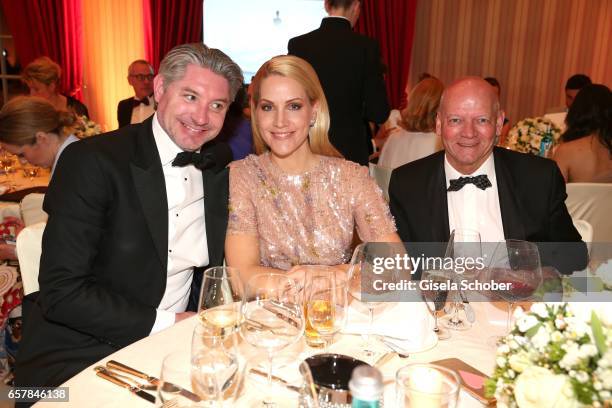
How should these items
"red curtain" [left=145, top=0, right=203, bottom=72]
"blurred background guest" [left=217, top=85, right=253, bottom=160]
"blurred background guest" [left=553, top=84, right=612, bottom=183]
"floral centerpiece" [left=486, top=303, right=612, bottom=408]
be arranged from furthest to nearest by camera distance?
1. "red curtain" [left=145, top=0, right=203, bottom=72]
2. "blurred background guest" [left=553, top=84, right=612, bottom=183]
3. "blurred background guest" [left=217, top=85, right=253, bottom=160]
4. "floral centerpiece" [left=486, top=303, right=612, bottom=408]

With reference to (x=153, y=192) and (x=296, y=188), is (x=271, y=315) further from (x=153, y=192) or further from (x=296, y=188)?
(x=296, y=188)

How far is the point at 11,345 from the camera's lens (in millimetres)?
2844

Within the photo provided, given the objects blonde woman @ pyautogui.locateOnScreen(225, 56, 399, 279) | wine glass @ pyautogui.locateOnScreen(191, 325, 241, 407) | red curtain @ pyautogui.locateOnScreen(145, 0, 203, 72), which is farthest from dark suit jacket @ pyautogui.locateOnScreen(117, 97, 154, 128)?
wine glass @ pyautogui.locateOnScreen(191, 325, 241, 407)

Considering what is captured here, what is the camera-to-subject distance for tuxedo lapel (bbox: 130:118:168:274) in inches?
78.7

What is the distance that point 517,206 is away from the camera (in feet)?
8.38

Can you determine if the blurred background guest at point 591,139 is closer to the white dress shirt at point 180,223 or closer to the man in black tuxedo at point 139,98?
the white dress shirt at point 180,223

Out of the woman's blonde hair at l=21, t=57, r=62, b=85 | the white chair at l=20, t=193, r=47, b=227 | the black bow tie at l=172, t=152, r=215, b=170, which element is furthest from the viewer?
the woman's blonde hair at l=21, t=57, r=62, b=85

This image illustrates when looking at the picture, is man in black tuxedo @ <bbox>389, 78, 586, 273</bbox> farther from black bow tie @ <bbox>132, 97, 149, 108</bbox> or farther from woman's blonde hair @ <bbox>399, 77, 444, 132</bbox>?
black bow tie @ <bbox>132, 97, 149, 108</bbox>

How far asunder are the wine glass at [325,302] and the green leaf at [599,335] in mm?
594

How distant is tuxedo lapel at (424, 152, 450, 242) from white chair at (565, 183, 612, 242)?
1.27 m

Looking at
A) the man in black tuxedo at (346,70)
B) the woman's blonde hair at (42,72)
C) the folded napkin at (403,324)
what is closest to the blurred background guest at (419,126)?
the man in black tuxedo at (346,70)

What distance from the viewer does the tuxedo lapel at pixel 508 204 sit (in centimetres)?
253

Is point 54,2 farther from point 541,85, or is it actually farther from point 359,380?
point 359,380

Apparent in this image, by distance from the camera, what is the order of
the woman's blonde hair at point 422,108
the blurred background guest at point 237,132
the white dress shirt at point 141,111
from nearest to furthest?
1. the blurred background guest at point 237,132
2. the woman's blonde hair at point 422,108
3. the white dress shirt at point 141,111
